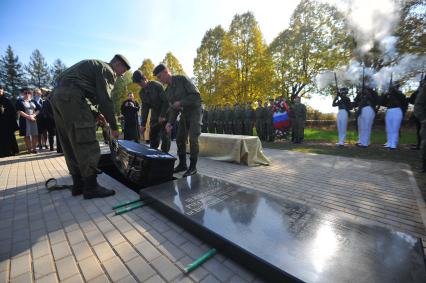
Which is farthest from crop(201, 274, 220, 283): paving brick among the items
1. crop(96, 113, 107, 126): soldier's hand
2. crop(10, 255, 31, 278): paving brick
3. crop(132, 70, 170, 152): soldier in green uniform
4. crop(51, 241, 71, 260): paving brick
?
crop(132, 70, 170, 152): soldier in green uniform

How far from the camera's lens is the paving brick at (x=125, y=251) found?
169 cm

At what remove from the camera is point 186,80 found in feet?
13.4

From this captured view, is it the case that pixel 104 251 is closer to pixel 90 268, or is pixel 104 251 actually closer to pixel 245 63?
pixel 90 268

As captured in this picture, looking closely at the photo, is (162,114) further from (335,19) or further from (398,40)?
(335,19)

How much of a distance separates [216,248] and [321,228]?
0.93m

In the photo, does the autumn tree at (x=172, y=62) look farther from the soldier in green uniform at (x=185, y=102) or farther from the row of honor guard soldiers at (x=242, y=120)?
the soldier in green uniform at (x=185, y=102)

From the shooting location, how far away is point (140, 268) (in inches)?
61.9

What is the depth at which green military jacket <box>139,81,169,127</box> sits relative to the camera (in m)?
4.77

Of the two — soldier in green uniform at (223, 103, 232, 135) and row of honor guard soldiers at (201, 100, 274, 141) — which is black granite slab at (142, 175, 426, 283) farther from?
soldier in green uniform at (223, 103, 232, 135)

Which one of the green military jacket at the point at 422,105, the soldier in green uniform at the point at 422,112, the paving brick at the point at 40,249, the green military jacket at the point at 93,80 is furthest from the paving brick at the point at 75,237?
the green military jacket at the point at 422,105

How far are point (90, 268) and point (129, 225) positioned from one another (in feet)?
2.04

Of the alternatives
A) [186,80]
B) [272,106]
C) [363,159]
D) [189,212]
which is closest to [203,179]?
[189,212]

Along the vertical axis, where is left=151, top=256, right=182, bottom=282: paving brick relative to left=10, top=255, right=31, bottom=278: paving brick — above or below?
below

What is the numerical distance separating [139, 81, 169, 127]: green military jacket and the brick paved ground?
73.1 inches
